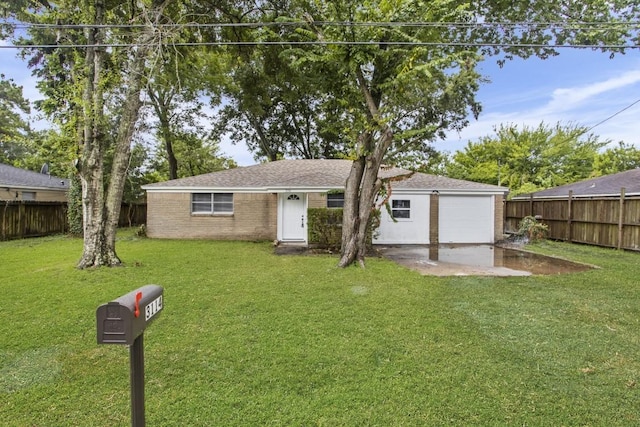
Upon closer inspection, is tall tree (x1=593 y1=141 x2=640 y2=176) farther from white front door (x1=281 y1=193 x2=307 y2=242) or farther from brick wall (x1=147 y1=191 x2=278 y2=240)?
brick wall (x1=147 y1=191 x2=278 y2=240)

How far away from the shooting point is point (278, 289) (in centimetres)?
656

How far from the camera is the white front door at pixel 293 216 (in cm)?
1455

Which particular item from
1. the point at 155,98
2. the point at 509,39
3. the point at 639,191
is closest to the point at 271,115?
the point at 155,98

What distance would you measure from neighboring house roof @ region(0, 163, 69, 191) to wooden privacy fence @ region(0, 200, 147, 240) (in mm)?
2191

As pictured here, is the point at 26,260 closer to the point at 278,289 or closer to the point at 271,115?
the point at 278,289

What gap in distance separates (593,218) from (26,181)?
1016 inches

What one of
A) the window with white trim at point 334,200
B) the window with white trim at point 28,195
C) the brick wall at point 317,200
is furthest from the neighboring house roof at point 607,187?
the window with white trim at point 28,195

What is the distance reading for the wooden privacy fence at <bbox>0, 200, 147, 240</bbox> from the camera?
13938 mm

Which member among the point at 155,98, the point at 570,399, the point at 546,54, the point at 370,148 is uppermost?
the point at 155,98

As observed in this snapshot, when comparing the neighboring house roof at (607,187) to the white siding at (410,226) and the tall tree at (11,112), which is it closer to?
the white siding at (410,226)

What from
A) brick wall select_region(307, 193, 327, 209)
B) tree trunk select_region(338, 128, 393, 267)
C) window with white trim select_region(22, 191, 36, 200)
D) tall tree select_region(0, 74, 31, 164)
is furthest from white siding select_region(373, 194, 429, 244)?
tall tree select_region(0, 74, 31, 164)

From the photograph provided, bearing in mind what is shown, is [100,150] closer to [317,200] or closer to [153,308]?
[317,200]

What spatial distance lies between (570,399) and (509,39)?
11.0 meters

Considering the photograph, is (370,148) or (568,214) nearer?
(370,148)
